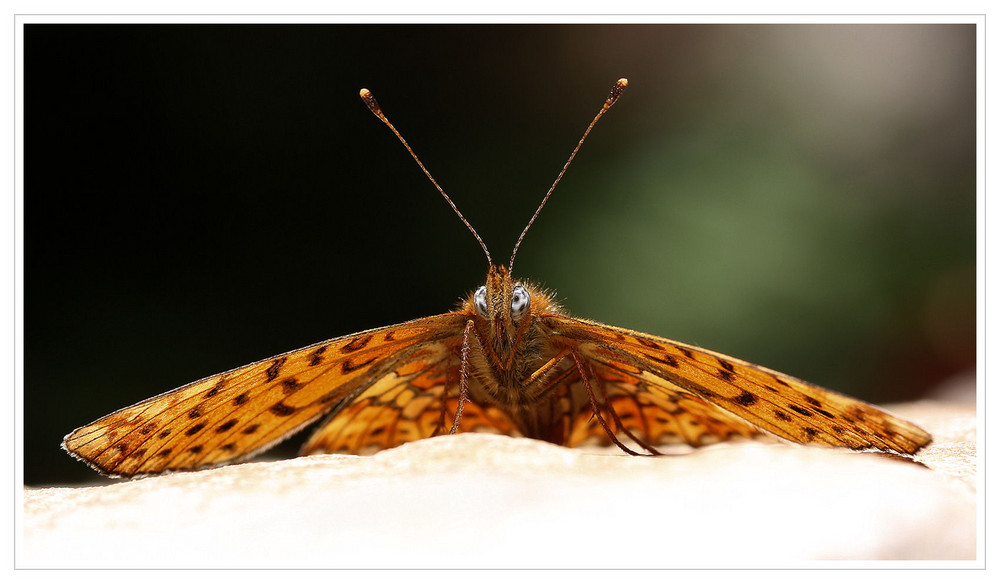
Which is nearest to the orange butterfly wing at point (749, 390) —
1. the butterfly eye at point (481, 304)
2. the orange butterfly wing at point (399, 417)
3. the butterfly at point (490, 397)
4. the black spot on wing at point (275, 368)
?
the butterfly at point (490, 397)

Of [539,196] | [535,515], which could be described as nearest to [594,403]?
[535,515]

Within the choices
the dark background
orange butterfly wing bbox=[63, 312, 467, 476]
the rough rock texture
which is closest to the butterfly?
orange butterfly wing bbox=[63, 312, 467, 476]

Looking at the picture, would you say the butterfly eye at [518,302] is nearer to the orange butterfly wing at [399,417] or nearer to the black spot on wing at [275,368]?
the orange butterfly wing at [399,417]

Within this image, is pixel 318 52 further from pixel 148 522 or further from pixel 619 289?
pixel 148 522

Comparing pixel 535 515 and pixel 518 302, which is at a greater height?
pixel 518 302

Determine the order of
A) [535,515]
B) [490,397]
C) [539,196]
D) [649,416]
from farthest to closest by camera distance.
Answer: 1. [539,196]
2. [649,416]
3. [490,397]
4. [535,515]

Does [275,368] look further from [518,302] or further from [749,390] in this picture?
[749,390]

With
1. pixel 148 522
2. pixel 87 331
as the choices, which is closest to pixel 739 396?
pixel 148 522
